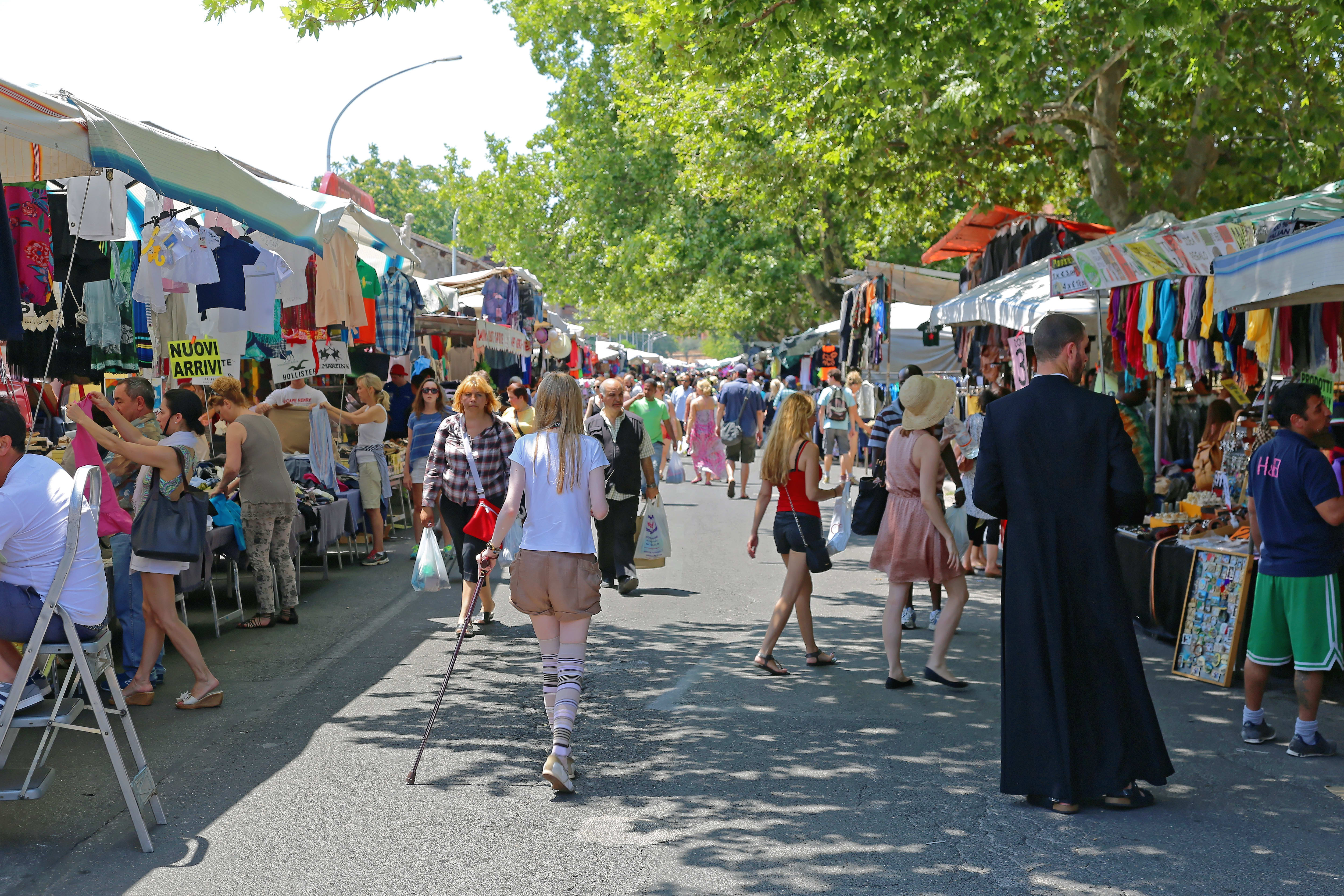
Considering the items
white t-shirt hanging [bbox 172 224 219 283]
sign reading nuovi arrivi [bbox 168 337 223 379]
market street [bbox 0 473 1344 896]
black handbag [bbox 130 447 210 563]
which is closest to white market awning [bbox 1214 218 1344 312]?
market street [bbox 0 473 1344 896]

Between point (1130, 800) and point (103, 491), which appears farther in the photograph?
point (103, 491)

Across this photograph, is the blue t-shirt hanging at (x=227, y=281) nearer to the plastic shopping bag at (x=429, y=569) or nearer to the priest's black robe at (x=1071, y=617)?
the plastic shopping bag at (x=429, y=569)

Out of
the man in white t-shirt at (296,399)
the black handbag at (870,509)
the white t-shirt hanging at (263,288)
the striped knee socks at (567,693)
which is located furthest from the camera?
the man in white t-shirt at (296,399)

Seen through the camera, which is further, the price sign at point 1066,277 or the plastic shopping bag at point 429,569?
the price sign at point 1066,277

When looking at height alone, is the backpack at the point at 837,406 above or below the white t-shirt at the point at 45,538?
above

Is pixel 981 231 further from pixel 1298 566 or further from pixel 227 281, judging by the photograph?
pixel 1298 566

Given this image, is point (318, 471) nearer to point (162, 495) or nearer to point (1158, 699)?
point (162, 495)

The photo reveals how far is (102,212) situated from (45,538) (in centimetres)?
317

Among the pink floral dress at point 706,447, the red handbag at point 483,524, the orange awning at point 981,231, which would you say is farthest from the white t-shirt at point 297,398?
the pink floral dress at point 706,447

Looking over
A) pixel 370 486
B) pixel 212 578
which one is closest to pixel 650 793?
pixel 212 578

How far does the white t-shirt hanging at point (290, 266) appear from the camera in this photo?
9664 mm

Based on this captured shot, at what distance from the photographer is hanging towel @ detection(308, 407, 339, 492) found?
1145 cm

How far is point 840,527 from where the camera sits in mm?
8102

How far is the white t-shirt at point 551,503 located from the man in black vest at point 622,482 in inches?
158
